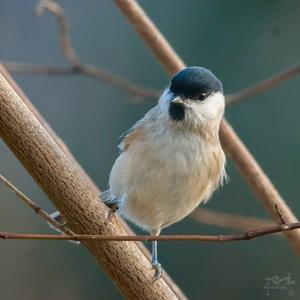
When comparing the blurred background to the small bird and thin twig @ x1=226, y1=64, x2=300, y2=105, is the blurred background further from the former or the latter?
the small bird

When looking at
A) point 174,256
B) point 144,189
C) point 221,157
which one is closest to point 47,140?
point 144,189

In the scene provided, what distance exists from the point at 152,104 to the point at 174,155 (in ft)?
4.73

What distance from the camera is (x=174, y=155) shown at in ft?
5.38

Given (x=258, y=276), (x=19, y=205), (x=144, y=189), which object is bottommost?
(x=144, y=189)

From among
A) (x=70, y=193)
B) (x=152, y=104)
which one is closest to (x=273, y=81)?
(x=70, y=193)

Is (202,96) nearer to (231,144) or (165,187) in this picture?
(231,144)

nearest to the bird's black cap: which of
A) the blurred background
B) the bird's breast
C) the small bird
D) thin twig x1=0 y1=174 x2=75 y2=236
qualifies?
the small bird

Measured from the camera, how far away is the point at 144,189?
1.67 m

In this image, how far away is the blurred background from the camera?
9.86ft

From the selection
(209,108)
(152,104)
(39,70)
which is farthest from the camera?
(152,104)

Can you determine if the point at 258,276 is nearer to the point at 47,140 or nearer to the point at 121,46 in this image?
the point at 121,46

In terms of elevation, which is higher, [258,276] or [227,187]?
[227,187]

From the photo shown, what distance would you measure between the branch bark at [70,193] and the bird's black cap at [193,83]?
1.56ft

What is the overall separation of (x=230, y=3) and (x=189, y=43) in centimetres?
28
